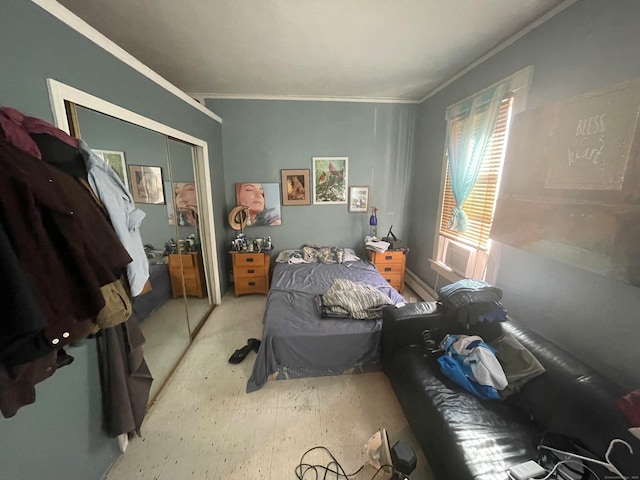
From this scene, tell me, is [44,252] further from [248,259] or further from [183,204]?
[248,259]

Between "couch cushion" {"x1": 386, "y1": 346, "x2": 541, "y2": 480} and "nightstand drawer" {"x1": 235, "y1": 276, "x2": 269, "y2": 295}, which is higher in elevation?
"couch cushion" {"x1": 386, "y1": 346, "x2": 541, "y2": 480}

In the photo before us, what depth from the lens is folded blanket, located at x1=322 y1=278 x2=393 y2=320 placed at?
1.91 m

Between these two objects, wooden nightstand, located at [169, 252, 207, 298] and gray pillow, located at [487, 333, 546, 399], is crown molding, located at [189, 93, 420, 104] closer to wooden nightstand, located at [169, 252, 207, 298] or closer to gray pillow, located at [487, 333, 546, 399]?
wooden nightstand, located at [169, 252, 207, 298]

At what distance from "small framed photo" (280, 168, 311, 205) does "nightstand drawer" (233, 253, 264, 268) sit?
A: 0.85 meters

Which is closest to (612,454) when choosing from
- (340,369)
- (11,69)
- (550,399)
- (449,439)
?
(550,399)

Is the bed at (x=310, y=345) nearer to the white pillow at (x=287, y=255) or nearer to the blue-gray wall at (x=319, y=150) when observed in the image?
the white pillow at (x=287, y=255)

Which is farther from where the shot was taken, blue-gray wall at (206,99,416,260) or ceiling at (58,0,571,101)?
blue-gray wall at (206,99,416,260)

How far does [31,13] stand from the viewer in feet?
2.98

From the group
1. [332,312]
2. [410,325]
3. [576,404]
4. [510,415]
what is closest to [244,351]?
[332,312]

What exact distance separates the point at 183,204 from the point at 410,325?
7.25 ft

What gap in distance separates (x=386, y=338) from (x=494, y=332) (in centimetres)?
68

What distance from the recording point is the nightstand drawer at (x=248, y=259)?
119 inches

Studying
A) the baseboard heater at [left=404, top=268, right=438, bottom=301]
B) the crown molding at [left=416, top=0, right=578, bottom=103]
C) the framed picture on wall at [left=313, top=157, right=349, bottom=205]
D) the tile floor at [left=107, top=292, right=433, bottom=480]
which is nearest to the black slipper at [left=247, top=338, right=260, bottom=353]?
the tile floor at [left=107, top=292, right=433, bottom=480]

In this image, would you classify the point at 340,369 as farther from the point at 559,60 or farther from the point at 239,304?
the point at 559,60
